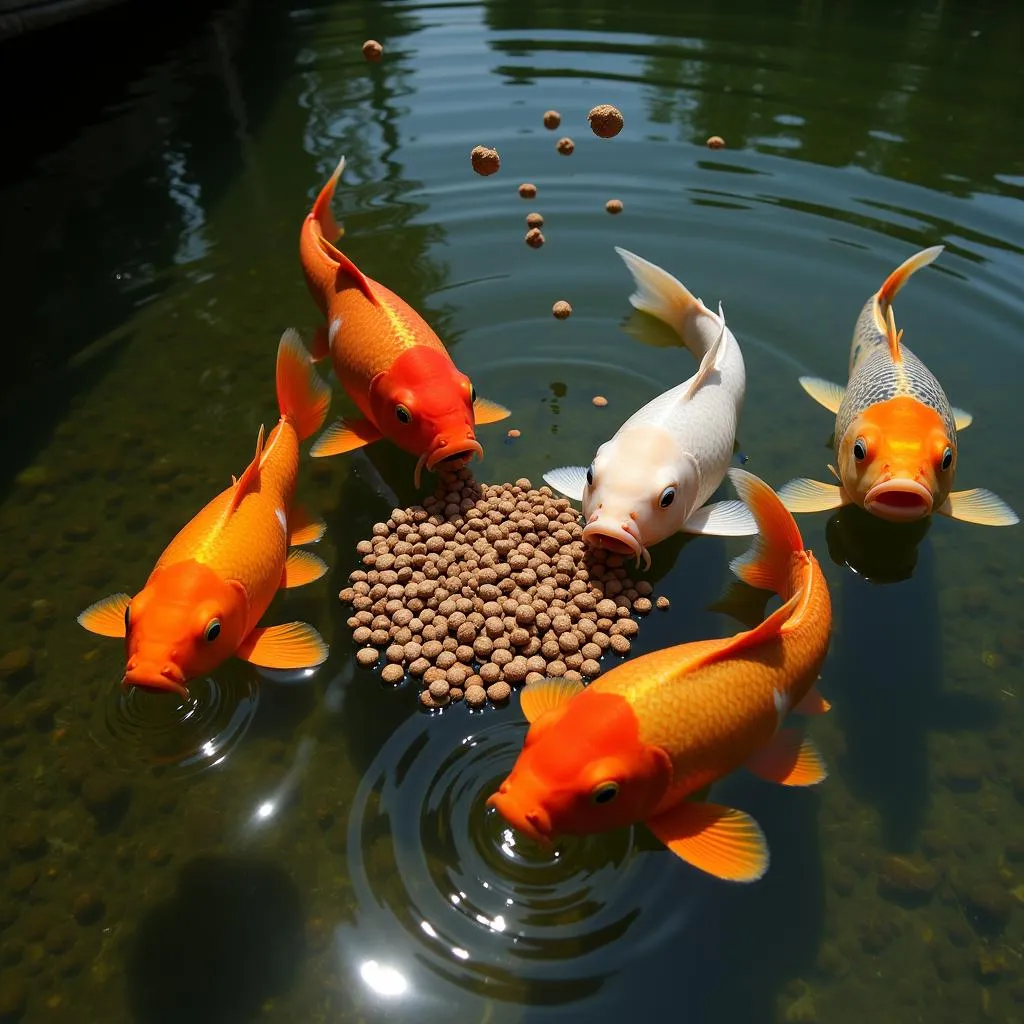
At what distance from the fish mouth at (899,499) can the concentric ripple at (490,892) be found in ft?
4.81

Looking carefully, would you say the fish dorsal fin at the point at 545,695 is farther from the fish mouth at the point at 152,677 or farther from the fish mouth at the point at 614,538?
the fish mouth at the point at 152,677

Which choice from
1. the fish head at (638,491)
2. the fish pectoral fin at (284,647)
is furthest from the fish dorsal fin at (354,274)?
the fish pectoral fin at (284,647)

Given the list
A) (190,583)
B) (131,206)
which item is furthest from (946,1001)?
(131,206)

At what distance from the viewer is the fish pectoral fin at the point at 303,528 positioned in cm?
336

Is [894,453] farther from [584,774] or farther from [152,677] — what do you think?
[152,677]

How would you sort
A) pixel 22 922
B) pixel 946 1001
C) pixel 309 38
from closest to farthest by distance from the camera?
pixel 946 1001 → pixel 22 922 → pixel 309 38

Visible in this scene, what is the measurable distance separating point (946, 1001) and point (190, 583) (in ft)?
8.00

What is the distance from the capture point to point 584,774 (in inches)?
86.4

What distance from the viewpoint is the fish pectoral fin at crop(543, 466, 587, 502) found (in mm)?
3451

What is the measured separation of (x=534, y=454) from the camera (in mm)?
3883

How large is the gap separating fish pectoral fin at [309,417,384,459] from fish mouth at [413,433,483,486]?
0.30 m

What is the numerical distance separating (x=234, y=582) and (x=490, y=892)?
1208 millimetres

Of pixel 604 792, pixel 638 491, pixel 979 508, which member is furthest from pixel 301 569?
pixel 979 508

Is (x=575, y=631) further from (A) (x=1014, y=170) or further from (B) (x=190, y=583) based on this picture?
(A) (x=1014, y=170)
